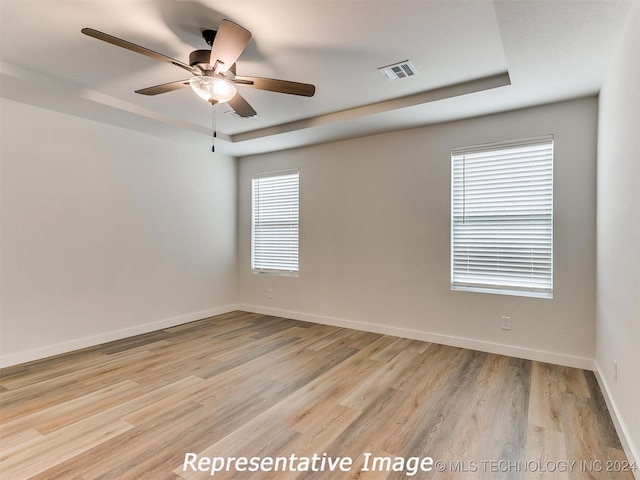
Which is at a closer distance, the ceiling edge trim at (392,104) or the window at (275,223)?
the ceiling edge trim at (392,104)

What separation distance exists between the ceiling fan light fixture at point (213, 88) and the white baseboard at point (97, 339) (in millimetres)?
3136

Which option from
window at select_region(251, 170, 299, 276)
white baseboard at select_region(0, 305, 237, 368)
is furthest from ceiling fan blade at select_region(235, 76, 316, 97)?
white baseboard at select_region(0, 305, 237, 368)

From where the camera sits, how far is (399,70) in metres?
2.93

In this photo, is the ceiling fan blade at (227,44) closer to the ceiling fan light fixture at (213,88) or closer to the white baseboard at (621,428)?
the ceiling fan light fixture at (213,88)

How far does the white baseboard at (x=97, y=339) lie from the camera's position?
3418 mm

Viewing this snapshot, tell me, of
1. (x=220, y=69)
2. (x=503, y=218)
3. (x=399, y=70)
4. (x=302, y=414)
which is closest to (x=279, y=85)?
(x=220, y=69)

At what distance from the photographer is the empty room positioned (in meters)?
2.09

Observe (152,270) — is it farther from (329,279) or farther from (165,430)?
(165,430)

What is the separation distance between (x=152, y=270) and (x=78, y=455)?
112 inches

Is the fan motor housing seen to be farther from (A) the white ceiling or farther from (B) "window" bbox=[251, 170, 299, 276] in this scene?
(B) "window" bbox=[251, 170, 299, 276]

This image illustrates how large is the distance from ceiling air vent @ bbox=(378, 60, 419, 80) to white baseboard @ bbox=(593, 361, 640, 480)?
9.28ft

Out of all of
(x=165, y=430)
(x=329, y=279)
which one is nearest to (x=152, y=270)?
(x=329, y=279)

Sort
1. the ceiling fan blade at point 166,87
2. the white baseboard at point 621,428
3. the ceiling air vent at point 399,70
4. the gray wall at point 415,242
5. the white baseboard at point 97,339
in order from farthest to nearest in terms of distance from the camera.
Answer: the white baseboard at point 97,339 < the gray wall at point 415,242 < the ceiling air vent at point 399,70 < the ceiling fan blade at point 166,87 < the white baseboard at point 621,428

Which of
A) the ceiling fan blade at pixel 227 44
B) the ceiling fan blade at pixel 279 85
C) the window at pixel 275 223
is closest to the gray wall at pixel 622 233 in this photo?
the ceiling fan blade at pixel 279 85
